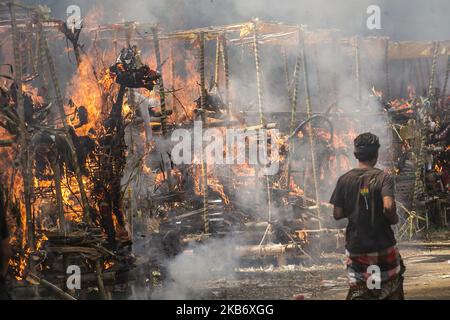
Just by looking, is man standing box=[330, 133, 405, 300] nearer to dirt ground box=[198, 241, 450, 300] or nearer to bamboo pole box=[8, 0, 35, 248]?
dirt ground box=[198, 241, 450, 300]

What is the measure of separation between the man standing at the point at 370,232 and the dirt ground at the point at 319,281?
2.87 meters

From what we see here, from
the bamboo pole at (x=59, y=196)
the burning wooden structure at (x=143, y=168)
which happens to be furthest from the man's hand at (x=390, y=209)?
the bamboo pole at (x=59, y=196)

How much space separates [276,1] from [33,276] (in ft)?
67.9

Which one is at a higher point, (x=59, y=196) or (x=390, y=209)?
(x=390, y=209)

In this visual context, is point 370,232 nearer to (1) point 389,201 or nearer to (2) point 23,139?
(1) point 389,201

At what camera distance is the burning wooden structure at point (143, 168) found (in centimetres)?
797

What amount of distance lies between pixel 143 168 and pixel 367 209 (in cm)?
717

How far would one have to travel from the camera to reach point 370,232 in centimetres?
534

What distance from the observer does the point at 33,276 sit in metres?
7.07

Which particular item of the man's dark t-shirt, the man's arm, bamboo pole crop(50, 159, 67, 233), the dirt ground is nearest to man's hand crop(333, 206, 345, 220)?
the man's dark t-shirt

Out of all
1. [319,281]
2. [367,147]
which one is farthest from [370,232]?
[319,281]

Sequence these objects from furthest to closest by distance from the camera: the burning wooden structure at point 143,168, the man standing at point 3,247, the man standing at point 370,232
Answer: the burning wooden structure at point 143,168 → the man standing at point 370,232 → the man standing at point 3,247

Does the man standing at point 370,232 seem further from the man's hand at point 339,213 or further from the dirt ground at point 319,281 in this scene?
the dirt ground at point 319,281

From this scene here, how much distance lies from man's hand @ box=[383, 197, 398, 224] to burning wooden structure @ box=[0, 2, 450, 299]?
3898 mm
